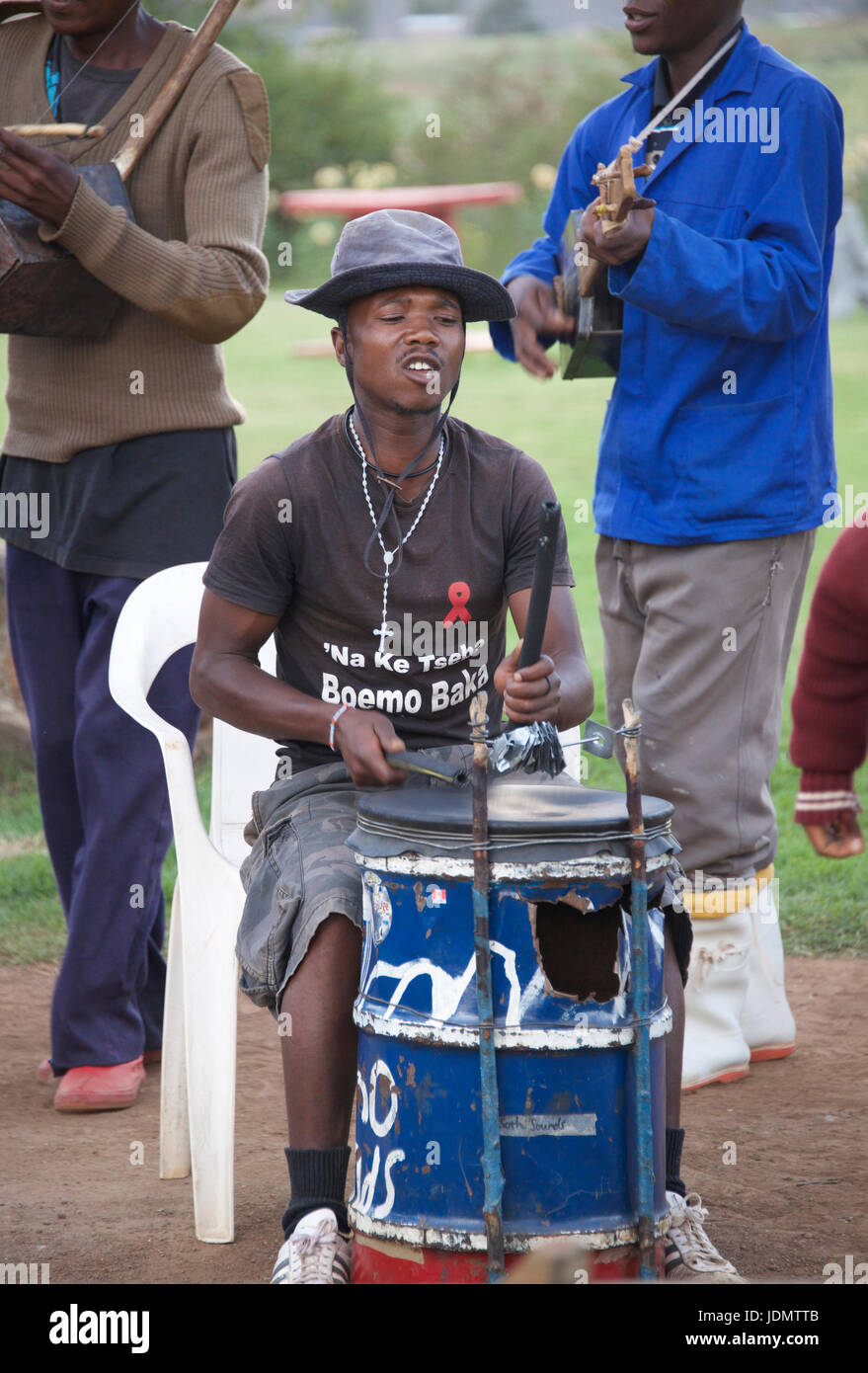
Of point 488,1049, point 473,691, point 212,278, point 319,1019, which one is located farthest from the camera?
point 212,278

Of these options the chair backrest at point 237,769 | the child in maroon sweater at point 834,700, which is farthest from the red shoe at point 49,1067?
the child in maroon sweater at point 834,700

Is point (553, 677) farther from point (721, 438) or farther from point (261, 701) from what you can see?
point (721, 438)

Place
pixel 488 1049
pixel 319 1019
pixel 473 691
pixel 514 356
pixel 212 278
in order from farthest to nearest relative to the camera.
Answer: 1. pixel 514 356
2. pixel 212 278
3. pixel 473 691
4. pixel 319 1019
5. pixel 488 1049

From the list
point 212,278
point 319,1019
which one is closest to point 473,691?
point 319,1019

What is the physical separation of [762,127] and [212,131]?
49.6 inches

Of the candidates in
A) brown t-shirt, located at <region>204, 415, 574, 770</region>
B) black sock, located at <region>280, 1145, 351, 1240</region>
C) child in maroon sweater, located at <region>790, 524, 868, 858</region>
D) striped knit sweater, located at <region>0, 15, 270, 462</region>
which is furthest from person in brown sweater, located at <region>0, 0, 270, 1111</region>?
child in maroon sweater, located at <region>790, 524, 868, 858</region>

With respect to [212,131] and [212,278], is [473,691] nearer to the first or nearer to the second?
[212,278]

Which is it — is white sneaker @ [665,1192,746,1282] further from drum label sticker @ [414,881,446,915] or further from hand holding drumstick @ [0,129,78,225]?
hand holding drumstick @ [0,129,78,225]

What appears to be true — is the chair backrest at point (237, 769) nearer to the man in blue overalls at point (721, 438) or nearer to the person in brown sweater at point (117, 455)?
the person in brown sweater at point (117, 455)

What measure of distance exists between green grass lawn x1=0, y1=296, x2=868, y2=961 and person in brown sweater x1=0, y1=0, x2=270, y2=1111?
4.42ft

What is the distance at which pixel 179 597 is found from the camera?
150 inches

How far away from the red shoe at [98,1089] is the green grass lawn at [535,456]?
4.15 feet

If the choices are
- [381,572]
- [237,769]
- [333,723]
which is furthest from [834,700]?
[237,769]

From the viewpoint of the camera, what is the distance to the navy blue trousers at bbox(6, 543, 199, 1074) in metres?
4.03
